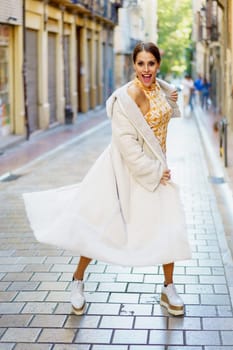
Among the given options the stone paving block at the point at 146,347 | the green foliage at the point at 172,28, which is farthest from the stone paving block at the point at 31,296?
the green foliage at the point at 172,28

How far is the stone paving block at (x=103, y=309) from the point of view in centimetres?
529

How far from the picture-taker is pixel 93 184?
519cm

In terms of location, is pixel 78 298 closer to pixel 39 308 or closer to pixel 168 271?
pixel 39 308

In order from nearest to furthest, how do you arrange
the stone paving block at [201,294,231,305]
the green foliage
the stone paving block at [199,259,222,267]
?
the stone paving block at [201,294,231,305] < the stone paving block at [199,259,222,267] < the green foliage

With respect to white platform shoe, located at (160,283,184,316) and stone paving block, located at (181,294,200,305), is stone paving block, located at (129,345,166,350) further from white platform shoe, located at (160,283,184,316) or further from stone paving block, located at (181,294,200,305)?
stone paving block, located at (181,294,200,305)

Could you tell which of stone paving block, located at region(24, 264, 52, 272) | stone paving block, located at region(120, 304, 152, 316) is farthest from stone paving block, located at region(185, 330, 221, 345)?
stone paving block, located at region(24, 264, 52, 272)

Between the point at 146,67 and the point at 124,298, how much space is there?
1767 millimetres

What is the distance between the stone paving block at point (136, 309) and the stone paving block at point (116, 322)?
10cm

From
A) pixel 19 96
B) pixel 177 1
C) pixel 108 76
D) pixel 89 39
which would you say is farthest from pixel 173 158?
pixel 177 1

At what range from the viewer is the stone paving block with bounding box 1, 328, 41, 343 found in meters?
4.78

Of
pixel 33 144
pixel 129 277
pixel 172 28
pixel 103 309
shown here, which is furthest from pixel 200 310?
pixel 172 28

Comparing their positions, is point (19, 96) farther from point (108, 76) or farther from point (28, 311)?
point (108, 76)

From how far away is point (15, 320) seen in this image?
16.9 ft

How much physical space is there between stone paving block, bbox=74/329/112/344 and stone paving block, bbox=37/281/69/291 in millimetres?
999
